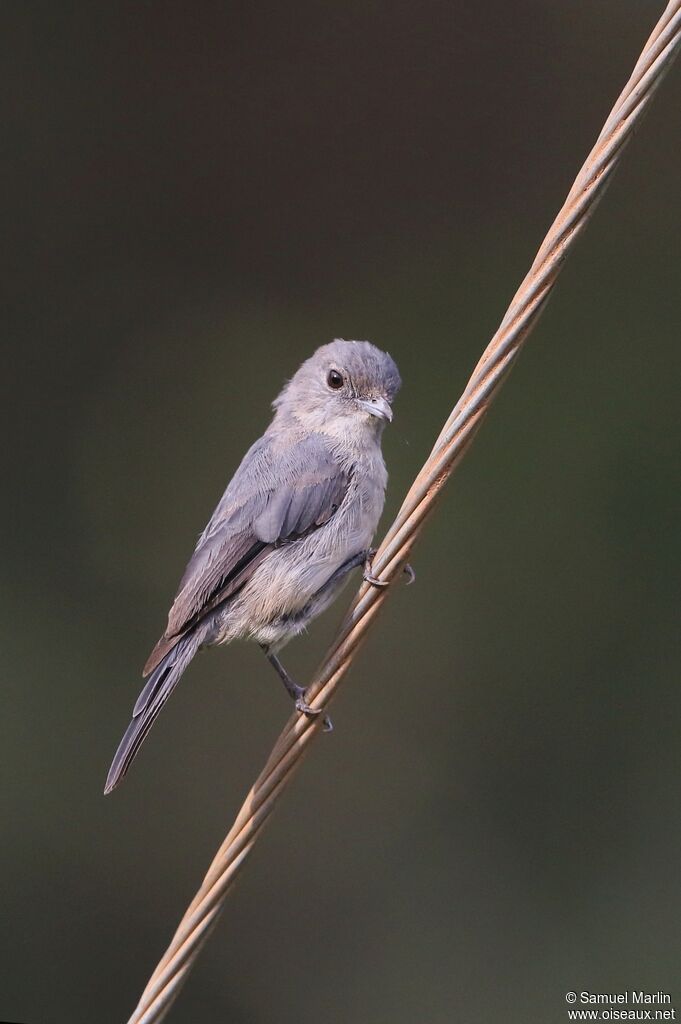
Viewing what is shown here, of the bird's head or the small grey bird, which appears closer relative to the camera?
the small grey bird

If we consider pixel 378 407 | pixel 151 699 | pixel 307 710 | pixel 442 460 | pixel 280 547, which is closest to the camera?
pixel 442 460

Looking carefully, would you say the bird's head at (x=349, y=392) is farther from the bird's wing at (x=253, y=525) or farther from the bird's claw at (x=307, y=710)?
the bird's claw at (x=307, y=710)

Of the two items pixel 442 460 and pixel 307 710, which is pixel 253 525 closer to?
pixel 307 710

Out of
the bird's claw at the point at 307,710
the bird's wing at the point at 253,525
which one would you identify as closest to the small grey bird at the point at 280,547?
the bird's wing at the point at 253,525

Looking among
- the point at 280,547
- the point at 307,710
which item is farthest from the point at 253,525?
the point at 307,710

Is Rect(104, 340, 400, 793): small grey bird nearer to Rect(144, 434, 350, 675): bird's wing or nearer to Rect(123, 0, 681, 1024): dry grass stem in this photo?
Rect(144, 434, 350, 675): bird's wing

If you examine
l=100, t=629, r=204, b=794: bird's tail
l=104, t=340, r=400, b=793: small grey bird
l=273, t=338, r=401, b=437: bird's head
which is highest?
l=273, t=338, r=401, b=437: bird's head

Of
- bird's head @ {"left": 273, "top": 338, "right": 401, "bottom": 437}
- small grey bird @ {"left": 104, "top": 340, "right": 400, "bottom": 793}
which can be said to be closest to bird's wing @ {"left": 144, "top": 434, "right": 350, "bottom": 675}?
small grey bird @ {"left": 104, "top": 340, "right": 400, "bottom": 793}

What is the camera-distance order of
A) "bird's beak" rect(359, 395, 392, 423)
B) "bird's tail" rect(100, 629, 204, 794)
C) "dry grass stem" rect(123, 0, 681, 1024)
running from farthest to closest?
"bird's beak" rect(359, 395, 392, 423), "bird's tail" rect(100, 629, 204, 794), "dry grass stem" rect(123, 0, 681, 1024)

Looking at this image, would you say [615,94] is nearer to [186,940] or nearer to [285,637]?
[285,637]
